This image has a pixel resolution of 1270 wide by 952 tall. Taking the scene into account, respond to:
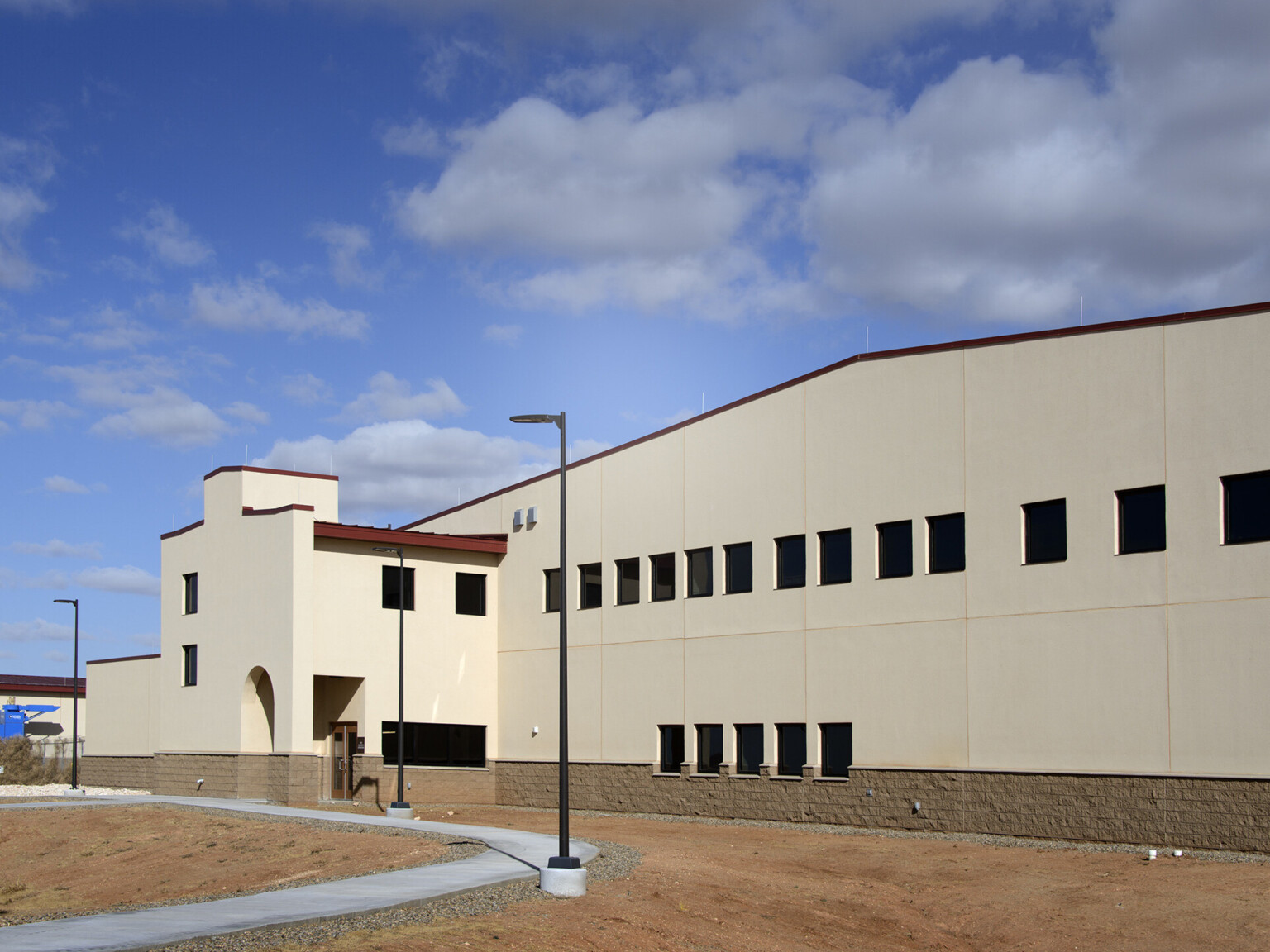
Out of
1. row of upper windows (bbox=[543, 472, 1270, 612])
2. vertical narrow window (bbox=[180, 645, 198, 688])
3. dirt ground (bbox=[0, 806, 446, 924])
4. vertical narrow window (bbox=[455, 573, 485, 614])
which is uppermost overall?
row of upper windows (bbox=[543, 472, 1270, 612])

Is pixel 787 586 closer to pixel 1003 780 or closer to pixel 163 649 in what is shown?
pixel 1003 780

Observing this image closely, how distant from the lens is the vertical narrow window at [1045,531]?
2895 cm

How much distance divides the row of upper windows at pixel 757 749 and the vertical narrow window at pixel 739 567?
3754 mm

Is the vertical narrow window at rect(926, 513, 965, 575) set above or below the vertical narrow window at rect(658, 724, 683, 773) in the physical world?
above

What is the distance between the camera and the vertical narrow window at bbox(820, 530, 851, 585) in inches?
1321

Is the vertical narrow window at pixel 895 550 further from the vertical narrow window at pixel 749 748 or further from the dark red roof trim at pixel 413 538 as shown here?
the dark red roof trim at pixel 413 538

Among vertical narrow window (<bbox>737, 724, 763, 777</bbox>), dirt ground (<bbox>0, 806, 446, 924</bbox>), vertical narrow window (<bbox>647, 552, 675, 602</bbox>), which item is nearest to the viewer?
dirt ground (<bbox>0, 806, 446, 924</bbox>)

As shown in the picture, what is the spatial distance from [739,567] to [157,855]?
54.0 feet

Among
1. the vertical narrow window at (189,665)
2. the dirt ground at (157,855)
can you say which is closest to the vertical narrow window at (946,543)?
the dirt ground at (157,855)

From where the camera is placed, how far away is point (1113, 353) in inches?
1111

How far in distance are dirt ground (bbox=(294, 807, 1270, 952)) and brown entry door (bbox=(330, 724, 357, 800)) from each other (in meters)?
15.9

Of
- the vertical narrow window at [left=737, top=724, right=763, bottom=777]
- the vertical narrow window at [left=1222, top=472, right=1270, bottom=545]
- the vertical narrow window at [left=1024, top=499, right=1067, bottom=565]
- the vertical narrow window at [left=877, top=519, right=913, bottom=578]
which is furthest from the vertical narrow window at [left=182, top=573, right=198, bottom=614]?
the vertical narrow window at [left=1222, top=472, right=1270, bottom=545]

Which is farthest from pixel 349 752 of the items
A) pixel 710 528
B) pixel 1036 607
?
pixel 1036 607

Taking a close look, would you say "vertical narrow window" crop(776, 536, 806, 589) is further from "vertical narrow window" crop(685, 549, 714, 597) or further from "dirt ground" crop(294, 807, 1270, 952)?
"dirt ground" crop(294, 807, 1270, 952)
